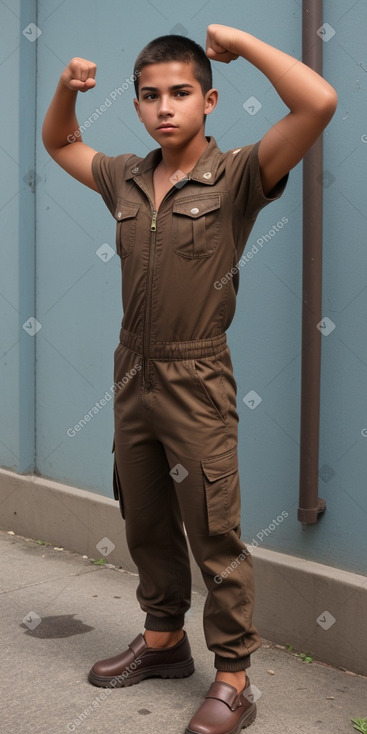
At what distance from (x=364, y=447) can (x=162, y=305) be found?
3.18 feet

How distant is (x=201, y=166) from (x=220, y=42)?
40 cm

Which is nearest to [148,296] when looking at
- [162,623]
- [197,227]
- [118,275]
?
[197,227]

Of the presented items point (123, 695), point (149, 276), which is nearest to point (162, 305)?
point (149, 276)

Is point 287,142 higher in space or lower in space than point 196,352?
higher

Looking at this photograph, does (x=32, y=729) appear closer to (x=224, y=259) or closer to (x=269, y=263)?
(x=224, y=259)

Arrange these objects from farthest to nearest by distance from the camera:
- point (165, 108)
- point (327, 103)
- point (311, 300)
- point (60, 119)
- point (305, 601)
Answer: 1. point (305, 601)
2. point (311, 300)
3. point (60, 119)
4. point (165, 108)
5. point (327, 103)

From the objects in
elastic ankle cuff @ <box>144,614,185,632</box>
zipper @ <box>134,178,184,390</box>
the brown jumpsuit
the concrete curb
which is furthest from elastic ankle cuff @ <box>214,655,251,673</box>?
zipper @ <box>134,178,184,390</box>

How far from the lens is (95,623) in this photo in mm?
3799

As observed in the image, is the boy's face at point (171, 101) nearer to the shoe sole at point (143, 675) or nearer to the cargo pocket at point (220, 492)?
the cargo pocket at point (220, 492)

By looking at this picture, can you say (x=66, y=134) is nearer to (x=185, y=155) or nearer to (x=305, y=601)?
(x=185, y=155)

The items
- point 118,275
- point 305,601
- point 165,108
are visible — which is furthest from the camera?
point 118,275

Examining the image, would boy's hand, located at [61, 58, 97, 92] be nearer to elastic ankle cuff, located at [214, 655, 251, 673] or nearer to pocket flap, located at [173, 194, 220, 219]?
pocket flap, located at [173, 194, 220, 219]

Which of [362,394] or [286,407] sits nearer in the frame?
[362,394]

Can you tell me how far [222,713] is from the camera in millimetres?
2887
